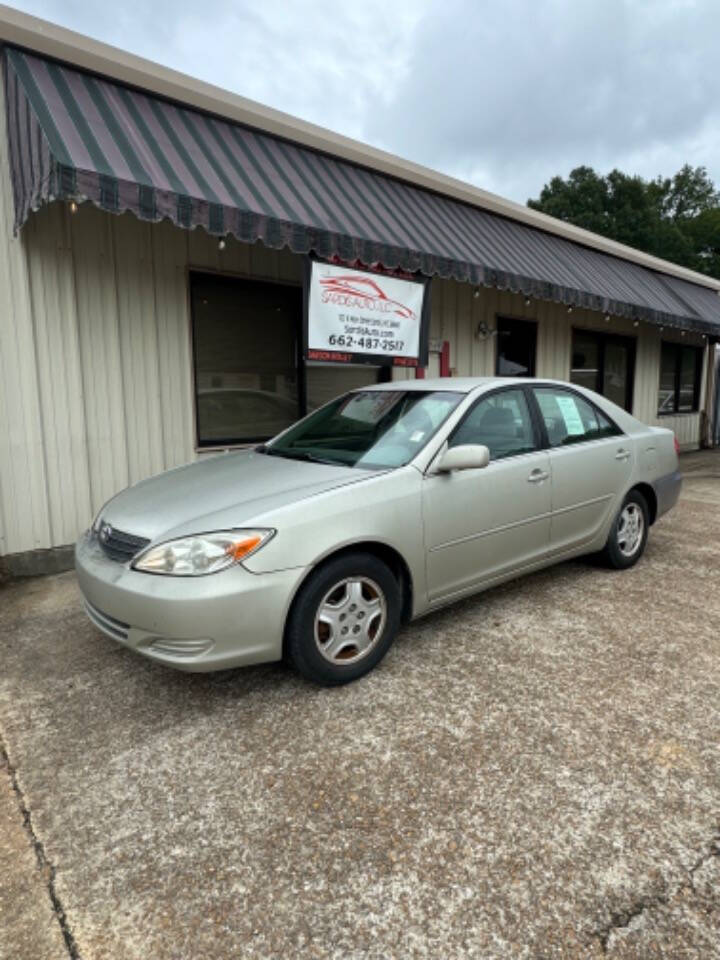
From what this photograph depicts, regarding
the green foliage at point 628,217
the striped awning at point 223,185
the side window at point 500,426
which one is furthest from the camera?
the green foliage at point 628,217

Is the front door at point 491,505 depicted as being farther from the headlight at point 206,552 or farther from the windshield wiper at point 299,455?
the headlight at point 206,552

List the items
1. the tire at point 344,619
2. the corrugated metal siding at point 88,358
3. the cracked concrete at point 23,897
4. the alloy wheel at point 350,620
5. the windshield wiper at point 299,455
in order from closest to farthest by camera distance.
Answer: the cracked concrete at point 23,897 → the tire at point 344,619 → the alloy wheel at point 350,620 → the windshield wiper at point 299,455 → the corrugated metal siding at point 88,358

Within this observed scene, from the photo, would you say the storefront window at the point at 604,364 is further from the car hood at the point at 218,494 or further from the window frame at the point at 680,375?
the car hood at the point at 218,494

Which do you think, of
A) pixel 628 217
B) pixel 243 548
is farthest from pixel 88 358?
pixel 628 217

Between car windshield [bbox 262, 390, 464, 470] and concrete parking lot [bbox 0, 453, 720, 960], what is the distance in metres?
1.09

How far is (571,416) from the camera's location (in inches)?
165

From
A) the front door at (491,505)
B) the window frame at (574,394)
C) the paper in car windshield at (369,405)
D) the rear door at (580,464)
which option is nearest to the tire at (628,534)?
the rear door at (580,464)

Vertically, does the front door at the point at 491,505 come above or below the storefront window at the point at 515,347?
below

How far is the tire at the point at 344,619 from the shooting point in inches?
105

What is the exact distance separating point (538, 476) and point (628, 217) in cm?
3914

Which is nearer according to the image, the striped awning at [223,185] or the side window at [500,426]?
the side window at [500,426]

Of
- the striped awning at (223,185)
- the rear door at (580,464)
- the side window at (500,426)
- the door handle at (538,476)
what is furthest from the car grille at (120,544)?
the rear door at (580,464)

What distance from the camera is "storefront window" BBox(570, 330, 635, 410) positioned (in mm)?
10430

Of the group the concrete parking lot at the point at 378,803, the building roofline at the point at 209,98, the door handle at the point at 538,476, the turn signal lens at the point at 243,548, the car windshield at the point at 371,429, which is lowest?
the concrete parking lot at the point at 378,803
